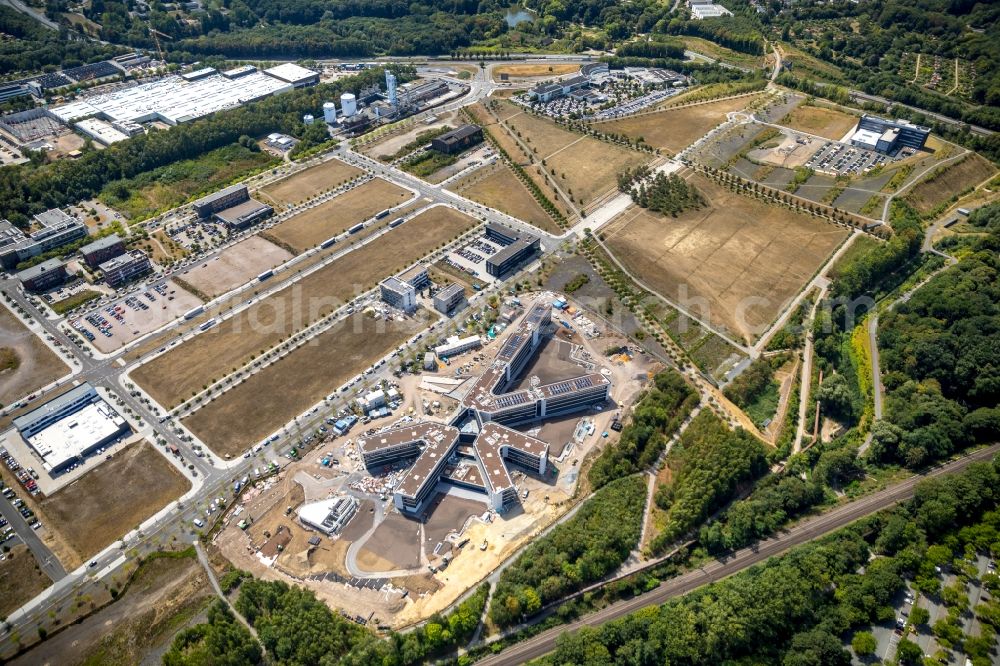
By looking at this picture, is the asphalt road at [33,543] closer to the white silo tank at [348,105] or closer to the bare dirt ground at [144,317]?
the bare dirt ground at [144,317]

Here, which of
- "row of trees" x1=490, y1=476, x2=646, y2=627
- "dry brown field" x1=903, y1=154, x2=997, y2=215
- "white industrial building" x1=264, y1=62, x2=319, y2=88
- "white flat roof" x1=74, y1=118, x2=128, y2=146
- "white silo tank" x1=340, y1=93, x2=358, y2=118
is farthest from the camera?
"white industrial building" x1=264, y1=62, x2=319, y2=88

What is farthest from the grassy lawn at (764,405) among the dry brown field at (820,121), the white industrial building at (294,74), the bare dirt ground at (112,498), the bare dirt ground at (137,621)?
the white industrial building at (294,74)

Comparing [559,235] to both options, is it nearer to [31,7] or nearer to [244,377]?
[244,377]

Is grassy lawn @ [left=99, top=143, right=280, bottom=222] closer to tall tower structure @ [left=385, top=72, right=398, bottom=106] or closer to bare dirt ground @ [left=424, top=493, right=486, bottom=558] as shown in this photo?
tall tower structure @ [left=385, top=72, right=398, bottom=106]

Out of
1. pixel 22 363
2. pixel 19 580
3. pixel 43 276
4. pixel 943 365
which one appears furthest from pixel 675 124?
pixel 19 580

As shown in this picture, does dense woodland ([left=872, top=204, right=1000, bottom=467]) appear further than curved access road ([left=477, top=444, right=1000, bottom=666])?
Yes

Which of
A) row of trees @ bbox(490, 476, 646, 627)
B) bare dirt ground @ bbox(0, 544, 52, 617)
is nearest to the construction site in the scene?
row of trees @ bbox(490, 476, 646, 627)

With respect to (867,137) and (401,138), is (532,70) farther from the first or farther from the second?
(867,137)
